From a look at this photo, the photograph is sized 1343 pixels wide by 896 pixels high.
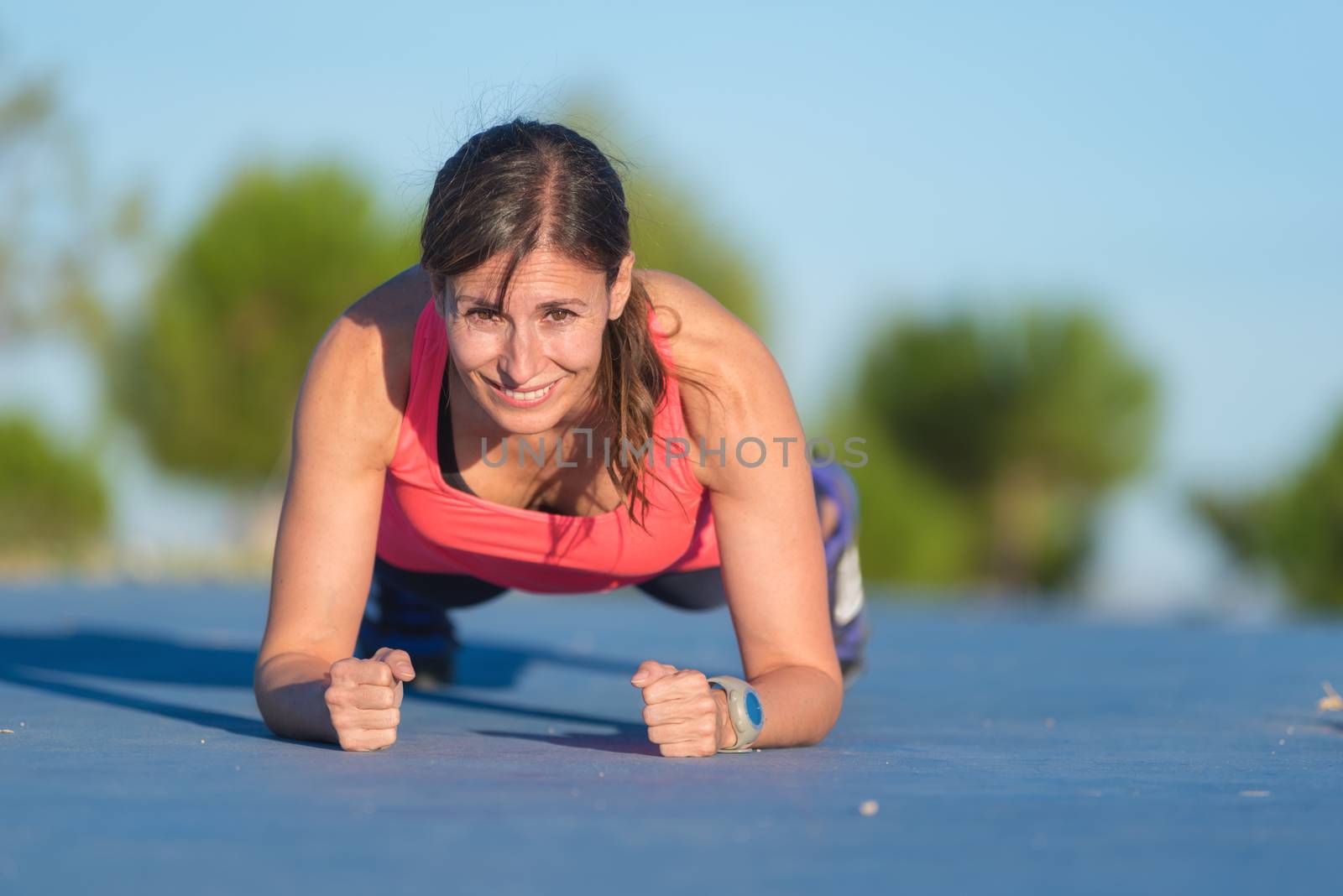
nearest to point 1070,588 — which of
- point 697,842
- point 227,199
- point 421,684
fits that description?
point 227,199

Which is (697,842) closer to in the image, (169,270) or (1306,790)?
(1306,790)

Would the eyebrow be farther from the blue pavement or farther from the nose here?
the blue pavement

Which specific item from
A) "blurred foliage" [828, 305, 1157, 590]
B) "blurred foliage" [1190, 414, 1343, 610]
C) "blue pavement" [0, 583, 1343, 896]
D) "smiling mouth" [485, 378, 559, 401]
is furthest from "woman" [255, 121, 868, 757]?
"blurred foliage" [828, 305, 1157, 590]

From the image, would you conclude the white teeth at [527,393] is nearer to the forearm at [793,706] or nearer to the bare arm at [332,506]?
the bare arm at [332,506]

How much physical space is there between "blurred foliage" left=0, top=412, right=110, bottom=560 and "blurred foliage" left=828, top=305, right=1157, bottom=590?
32.1 feet

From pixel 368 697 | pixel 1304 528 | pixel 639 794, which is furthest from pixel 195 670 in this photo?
pixel 1304 528

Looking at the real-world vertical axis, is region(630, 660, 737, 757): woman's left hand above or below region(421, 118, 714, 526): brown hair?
below

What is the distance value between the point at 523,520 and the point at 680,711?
0.61m

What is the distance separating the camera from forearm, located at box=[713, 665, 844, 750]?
2.24 metres

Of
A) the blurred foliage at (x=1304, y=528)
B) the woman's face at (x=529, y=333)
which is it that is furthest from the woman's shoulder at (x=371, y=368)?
the blurred foliage at (x=1304, y=528)

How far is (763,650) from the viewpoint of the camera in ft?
8.01

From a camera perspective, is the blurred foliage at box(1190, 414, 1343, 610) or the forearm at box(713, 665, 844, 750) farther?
the blurred foliage at box(1190, 414, 1343, 610)

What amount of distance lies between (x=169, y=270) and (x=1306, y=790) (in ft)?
57.4

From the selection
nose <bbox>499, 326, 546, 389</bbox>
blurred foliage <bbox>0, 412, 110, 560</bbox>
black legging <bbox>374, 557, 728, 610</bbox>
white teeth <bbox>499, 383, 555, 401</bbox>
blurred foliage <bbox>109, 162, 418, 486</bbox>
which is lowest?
black legging <bbox>374, 557, 728, 610</bbox>
